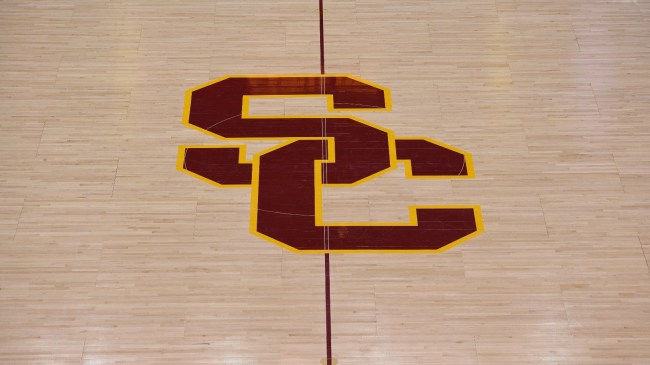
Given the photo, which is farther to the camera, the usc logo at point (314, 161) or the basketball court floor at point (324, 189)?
the usc logo at point (314, 161)

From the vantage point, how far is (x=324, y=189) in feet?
15.9

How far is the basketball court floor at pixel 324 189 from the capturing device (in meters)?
4.23

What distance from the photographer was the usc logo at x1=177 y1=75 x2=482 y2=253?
4.64 m

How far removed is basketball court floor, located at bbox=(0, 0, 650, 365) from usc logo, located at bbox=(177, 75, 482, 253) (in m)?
0.03

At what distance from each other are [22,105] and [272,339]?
9.93 feet

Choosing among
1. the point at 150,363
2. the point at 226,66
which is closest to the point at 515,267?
the point at 150,363

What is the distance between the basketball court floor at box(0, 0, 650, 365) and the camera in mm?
4227

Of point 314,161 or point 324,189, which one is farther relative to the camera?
point 314,161

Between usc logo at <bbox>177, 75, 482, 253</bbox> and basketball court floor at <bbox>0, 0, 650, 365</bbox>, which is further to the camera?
usc logo at <bbox>177, 75, 482, 253</bbox>

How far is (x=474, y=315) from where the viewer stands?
14.1ft

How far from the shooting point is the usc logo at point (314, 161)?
Result: 4641 millimetres

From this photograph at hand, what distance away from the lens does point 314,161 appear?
197 inches

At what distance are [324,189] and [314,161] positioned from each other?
0.28m

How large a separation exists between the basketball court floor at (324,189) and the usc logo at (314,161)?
0.03 metres
